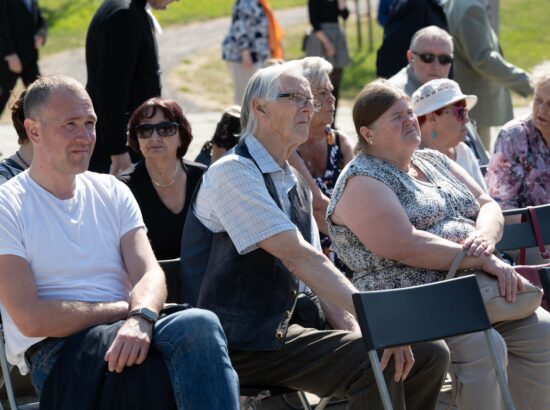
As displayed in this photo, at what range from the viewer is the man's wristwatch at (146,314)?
3.73 metres

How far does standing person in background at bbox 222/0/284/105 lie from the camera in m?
9.45

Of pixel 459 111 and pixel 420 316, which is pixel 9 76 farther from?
pixel 420 316

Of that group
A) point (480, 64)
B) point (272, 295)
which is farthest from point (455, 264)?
point (480, 64)

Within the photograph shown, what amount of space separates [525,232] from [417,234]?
3.68 ft

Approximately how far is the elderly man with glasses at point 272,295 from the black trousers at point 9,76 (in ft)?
18.1

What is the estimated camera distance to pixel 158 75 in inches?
239

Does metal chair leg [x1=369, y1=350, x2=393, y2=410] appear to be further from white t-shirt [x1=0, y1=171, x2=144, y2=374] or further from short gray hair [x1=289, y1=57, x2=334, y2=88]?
short gray hair [x1=289, y1=57, x2=334, y2=88]

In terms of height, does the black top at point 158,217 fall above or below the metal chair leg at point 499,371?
above

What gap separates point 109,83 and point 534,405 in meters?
2.78

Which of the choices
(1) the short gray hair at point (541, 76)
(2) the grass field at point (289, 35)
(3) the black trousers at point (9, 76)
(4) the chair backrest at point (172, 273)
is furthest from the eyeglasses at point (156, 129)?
(2) the grass field at point (289, 35)

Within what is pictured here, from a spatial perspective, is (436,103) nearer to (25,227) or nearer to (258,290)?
(258,290)

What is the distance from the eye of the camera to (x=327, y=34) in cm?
1163

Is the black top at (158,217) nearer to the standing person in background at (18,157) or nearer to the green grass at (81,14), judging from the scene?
the standing person in background at (18,157)

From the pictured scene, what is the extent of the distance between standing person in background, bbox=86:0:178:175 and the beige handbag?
7.05 ft
